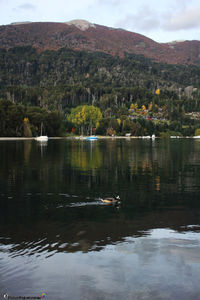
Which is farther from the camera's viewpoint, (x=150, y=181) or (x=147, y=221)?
(x=150, y=181)

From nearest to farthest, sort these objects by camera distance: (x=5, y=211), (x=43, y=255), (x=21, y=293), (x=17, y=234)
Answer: (x=21, y=293)
(x=43, y=255)
(x=17, y=234)
(x=5, y=211)

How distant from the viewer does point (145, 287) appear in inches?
515

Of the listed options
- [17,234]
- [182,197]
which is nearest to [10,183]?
[182,197]

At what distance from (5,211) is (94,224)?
25.8 ft

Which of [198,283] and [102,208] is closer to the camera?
[198,283]

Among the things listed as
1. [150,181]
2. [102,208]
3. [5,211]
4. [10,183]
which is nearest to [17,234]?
[5,211]

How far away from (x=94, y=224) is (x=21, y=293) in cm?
1000


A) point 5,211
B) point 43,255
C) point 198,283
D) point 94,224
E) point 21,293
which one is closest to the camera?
point 21,293

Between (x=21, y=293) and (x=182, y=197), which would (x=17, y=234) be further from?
(x=182, y=197)

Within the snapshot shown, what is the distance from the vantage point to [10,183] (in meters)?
41.1

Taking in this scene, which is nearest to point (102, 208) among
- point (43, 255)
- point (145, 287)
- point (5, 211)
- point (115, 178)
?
point (5, 211)

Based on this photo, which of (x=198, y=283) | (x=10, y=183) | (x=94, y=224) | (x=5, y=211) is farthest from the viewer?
(x=10, y=183)

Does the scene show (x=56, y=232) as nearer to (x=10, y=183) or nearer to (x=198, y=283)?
(x=198, y=283)

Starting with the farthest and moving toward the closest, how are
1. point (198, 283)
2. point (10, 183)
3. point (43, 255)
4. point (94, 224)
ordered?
point (10, 183)
point (94, 224)
point (43, 255)
point (198, 283)
